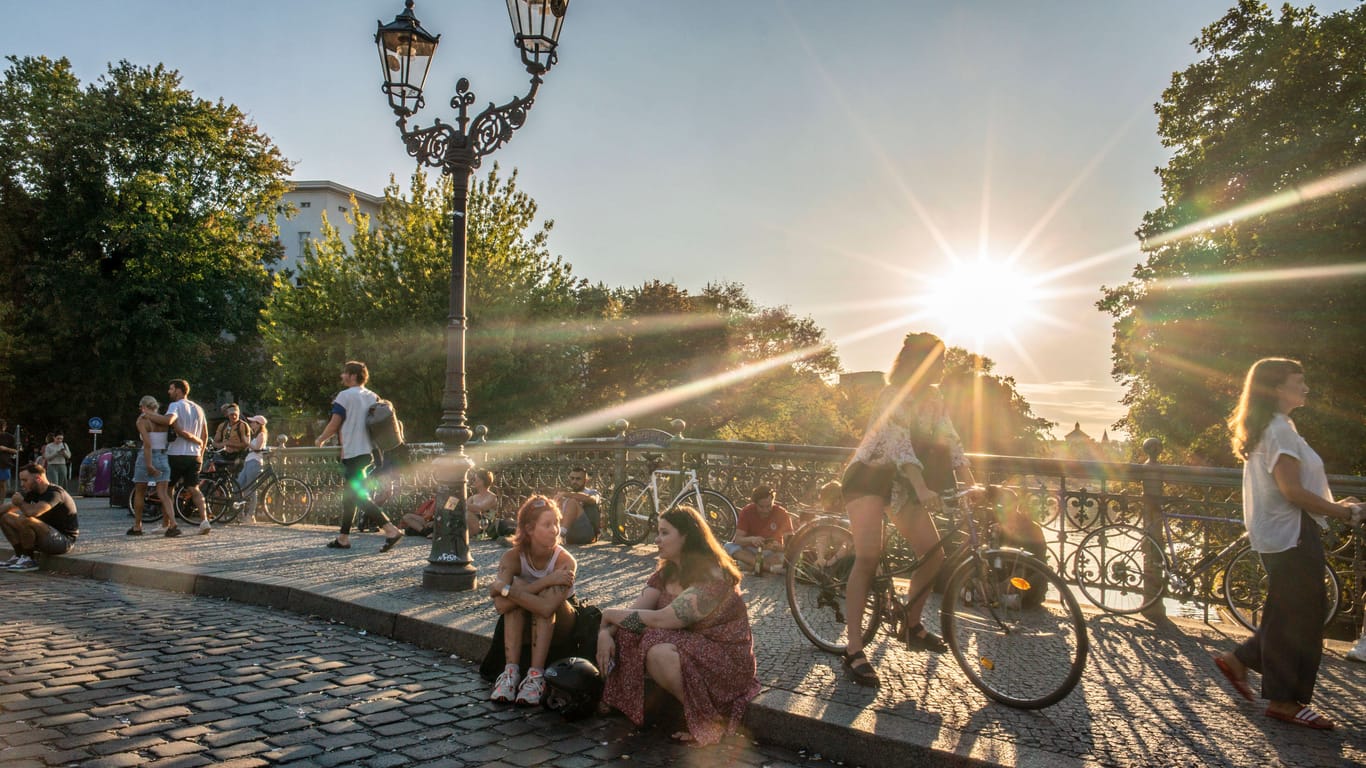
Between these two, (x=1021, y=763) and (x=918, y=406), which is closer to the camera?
(x=1021, y=763)

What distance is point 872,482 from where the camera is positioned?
5.31 m

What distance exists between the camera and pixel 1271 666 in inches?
184

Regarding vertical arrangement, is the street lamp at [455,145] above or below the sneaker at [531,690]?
above

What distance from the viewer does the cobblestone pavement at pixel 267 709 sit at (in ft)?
13.8

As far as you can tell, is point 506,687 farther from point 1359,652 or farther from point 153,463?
point 153,463

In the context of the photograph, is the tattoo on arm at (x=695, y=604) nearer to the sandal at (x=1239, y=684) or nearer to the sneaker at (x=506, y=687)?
the sneaker at (x=506, y=687)

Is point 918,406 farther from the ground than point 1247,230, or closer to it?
closer to it

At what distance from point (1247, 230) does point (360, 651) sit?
23.1 metres

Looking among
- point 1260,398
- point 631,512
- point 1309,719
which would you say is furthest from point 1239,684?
point 631,512

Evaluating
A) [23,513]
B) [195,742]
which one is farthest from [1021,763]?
[23,513]

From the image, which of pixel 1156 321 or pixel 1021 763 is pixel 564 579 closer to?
pixel 1021 763

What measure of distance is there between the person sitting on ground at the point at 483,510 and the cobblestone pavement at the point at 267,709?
4993 mm

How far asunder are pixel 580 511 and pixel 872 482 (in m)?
6.57

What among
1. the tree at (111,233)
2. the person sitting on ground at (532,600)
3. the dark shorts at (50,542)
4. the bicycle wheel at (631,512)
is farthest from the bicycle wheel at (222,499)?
the tree at (111,233)
